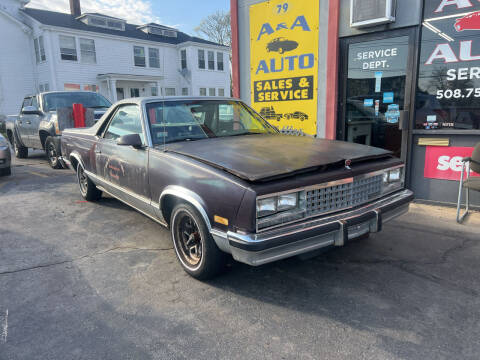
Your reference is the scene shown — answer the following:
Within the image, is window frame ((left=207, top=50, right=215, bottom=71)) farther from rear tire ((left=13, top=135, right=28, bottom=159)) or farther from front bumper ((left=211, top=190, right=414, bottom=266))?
front bumper ((left=211, top=190, right=414, bottom=266))

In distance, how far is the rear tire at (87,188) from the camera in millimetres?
5566

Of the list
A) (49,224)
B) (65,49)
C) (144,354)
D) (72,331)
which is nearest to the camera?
(144,354)

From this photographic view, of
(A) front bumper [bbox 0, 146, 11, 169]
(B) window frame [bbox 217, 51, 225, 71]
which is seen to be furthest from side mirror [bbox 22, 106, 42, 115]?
(B) window frame [bbox 217, 51, 225, 71]

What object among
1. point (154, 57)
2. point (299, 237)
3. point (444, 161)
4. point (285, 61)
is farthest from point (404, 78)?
point (154, 57)

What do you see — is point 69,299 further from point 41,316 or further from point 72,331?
point 72,331

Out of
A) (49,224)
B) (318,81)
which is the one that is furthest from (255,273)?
(318,81)

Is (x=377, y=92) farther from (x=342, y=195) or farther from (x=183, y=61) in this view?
(x=183, y=61)

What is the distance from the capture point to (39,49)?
72.7 feet

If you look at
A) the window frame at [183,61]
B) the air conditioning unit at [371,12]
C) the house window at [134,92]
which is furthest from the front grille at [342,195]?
the window frame at [183,61]

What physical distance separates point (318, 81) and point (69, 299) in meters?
5.15

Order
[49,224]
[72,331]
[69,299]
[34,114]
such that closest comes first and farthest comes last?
[72,331]
[69,299]
[49,224]
[34,114]

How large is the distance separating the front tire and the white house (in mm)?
19082

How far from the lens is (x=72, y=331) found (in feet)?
8.23

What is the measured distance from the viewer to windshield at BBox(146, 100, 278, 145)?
3.76 metres
